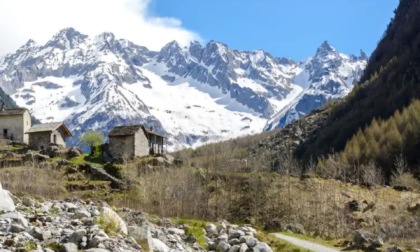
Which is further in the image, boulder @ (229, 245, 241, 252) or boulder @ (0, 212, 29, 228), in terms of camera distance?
boulder @ (229, 245, 241, 252)

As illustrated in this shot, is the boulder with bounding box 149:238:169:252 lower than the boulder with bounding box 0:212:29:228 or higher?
lower

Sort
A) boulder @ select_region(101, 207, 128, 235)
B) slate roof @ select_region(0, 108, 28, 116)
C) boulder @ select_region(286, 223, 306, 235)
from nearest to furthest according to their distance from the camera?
boulder @ select_region(101, 207, 128, 235), boulder @ select_region(286, 223, 306, 235), slate roof @ select_region(0, 108, 28, 116)

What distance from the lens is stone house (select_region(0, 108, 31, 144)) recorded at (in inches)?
4865

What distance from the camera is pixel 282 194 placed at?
75.3 meters

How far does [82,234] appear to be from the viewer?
18141mm

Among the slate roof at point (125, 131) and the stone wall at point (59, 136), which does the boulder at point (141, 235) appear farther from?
the stone wall at point (59, 136)

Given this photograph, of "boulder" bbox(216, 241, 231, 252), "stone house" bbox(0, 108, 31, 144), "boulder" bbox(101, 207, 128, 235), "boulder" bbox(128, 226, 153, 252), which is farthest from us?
"stone house" bbox(0, 108, 31, 144)

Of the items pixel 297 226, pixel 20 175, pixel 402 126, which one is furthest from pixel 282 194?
pixel 402 126

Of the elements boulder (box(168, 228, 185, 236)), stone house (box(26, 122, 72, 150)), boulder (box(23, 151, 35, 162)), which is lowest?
boulder (box(168, 228, 185, 236))

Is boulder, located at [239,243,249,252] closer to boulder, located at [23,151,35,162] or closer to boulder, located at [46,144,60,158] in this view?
boulder, located at [23,151,35,162]

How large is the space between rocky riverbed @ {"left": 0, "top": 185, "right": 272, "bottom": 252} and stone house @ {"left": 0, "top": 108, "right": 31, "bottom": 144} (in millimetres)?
102164

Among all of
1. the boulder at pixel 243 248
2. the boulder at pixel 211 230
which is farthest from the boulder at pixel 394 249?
the boulder at pixel 211 230

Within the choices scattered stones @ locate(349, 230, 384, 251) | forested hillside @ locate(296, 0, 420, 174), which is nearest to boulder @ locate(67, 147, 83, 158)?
forested hillside @ locate(296, 0, 420, 174)

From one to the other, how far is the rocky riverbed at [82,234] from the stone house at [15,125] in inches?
4022
